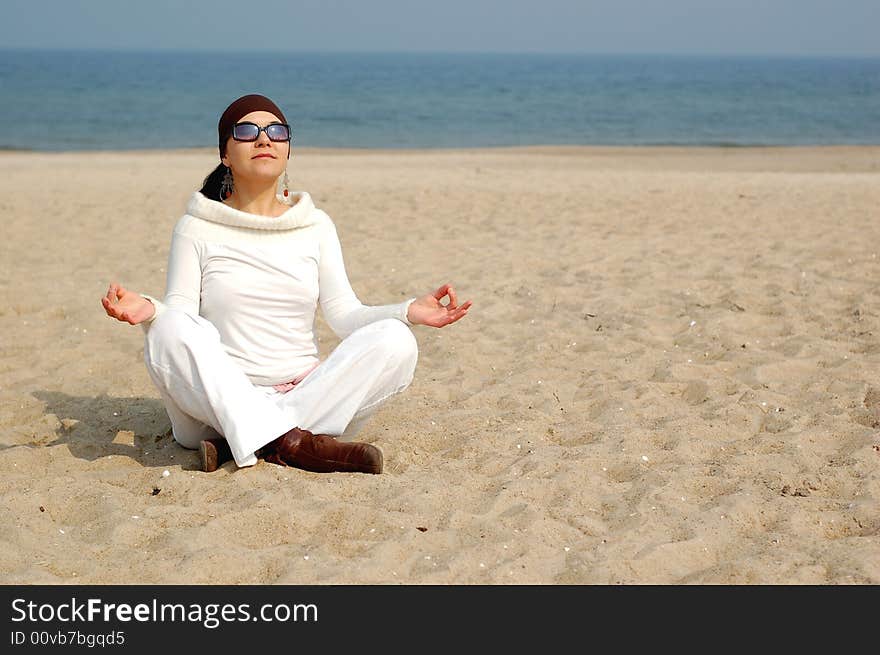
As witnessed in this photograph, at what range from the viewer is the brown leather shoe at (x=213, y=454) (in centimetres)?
402

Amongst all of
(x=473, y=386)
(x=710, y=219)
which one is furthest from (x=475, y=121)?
(x=473, y=386)

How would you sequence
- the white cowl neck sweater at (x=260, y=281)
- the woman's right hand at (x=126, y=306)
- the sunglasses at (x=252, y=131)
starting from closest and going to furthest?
the woman's right hand at (x=126, y=306) < the sunglasses at (x=252, y=131) < the white cowl neck sweater at (x=260, y=281)

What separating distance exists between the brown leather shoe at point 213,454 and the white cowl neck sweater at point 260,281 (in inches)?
11.7

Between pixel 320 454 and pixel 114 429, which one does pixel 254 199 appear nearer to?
pixel 320 454

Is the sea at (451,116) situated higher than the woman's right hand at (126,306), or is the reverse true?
the sea at (451,116)

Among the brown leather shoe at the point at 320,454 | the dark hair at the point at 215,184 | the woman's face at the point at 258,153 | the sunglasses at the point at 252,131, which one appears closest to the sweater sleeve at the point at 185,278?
the dark hair at the point at 215,184

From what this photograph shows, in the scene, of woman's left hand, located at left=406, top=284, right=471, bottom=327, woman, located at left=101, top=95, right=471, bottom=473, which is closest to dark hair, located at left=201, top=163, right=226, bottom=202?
woman, located at left=101, top=95, right=471, bottom=473

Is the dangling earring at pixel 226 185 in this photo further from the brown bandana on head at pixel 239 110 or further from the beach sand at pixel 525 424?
the beach sand at pixel 525 424

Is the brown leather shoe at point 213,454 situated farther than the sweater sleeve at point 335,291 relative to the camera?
No

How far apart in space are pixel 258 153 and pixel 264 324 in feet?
2.31

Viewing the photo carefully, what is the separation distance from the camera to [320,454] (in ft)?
13.1

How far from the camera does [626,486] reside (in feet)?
13.0

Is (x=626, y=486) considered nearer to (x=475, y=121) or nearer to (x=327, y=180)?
(x=327, y=180)

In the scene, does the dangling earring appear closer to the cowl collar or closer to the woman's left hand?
the cowl collar
